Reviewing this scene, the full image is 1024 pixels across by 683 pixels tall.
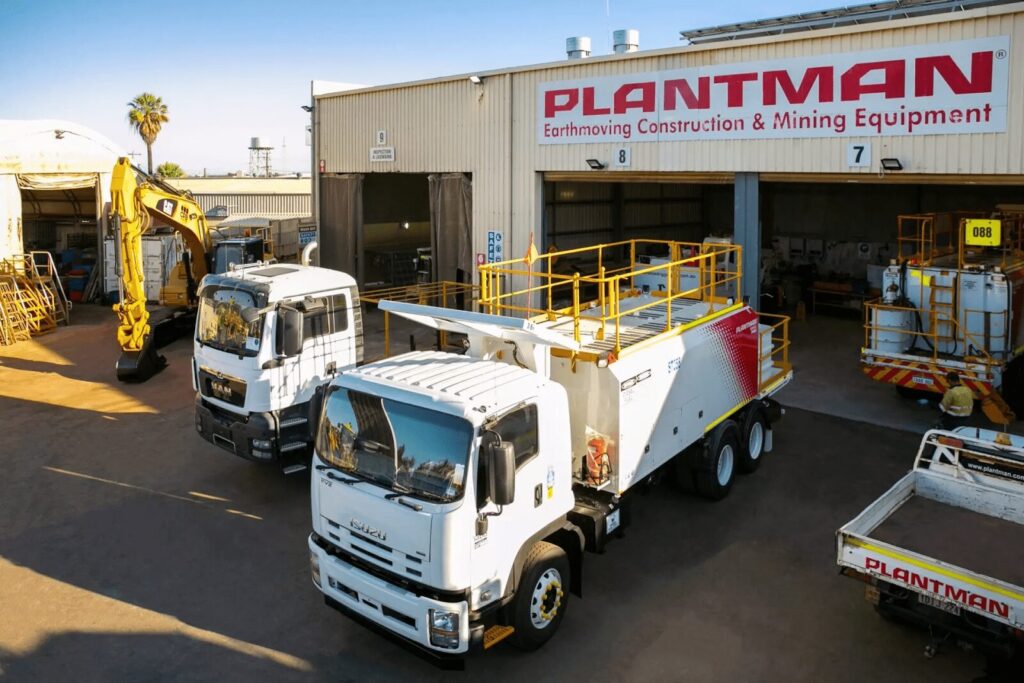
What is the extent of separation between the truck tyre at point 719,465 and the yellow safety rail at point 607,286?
1.47 meters

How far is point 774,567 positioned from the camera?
29.3 feet

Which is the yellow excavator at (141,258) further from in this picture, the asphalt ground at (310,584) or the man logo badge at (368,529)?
the man logo badge at (368,529)

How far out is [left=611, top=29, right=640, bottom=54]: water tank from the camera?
18422mm

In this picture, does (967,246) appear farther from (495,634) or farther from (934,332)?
(495,634)

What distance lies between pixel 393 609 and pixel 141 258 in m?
12.7

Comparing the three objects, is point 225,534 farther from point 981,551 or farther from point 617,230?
point 617,230

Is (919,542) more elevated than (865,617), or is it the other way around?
(919,542)

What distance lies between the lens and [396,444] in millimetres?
6754

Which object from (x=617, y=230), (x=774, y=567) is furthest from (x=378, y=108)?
(x=774, y=567)

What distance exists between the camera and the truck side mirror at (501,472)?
20.6 ft

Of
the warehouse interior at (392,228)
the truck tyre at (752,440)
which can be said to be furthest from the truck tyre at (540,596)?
the warehouse interior at (392,228)

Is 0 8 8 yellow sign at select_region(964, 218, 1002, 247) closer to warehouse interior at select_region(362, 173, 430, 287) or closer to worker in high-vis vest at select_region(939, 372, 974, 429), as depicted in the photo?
worker in high-vis vest at select_region(939, 372, 974, 429)

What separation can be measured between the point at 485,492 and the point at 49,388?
1381cm

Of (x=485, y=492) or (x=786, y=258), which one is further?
(x=786, y=258)
